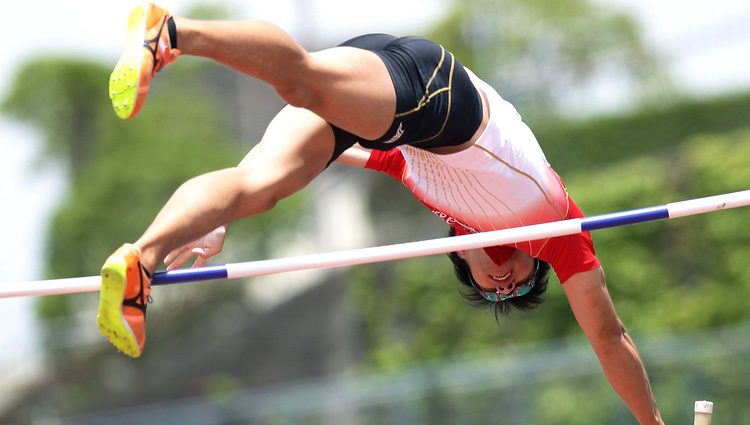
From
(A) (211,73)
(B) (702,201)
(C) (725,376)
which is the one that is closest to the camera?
(B) (702,201)

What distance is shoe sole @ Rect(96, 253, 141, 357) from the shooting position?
392cm

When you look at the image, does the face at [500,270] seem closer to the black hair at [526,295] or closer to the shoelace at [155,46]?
the black hair at [526,295]

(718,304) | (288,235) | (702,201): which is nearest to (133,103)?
Result: (702,201)

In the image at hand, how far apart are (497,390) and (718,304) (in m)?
2.80

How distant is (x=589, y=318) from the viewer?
17.0 feet

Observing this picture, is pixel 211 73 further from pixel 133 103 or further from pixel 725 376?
pixel 133 103

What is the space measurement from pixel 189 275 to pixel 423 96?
1.13 meters

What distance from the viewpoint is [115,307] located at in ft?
13.0

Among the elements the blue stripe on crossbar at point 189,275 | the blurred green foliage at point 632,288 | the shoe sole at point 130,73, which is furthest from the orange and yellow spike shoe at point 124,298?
the blurred green foliage at point 632,288

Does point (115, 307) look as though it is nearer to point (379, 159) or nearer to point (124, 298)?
point (124, 298)

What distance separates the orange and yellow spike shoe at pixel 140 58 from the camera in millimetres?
3752

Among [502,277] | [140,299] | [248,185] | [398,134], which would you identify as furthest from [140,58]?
[502,277]

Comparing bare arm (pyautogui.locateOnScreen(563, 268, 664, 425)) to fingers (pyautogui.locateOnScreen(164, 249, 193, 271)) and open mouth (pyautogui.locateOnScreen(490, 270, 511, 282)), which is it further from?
fingers (pyautogui.locateOnScreen(164, 249, 193, 271))

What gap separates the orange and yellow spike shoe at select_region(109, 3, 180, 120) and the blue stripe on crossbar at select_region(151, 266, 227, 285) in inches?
33.2
